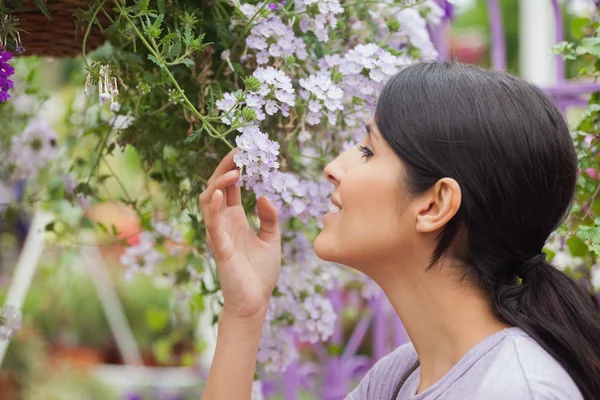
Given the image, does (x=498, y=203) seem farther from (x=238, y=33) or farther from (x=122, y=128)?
(x=122, y=128)

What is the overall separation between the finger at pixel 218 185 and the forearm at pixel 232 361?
0.60 ft

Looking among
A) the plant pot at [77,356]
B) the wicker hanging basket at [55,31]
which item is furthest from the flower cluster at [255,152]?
the plant pot at [77,356]

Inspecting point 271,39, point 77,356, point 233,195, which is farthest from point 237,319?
point 77,356

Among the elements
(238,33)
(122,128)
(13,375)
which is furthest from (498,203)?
(13,375)

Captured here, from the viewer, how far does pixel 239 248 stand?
1.26m

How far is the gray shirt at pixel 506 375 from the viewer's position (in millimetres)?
940

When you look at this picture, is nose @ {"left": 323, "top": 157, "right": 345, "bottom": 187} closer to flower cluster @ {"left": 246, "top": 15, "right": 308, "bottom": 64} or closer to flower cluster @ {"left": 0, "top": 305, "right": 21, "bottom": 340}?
flower cluster @ {"left": 246, "top": 15, "right": 308, "bottom": 64}

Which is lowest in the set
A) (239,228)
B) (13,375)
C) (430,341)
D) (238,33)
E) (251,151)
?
(13,375)

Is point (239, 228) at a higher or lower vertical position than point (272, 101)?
lower

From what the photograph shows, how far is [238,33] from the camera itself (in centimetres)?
120

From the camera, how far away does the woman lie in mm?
1016

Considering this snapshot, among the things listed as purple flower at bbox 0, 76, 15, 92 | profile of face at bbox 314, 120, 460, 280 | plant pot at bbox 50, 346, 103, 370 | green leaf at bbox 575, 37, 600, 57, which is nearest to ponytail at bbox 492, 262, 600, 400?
profile of face at bbox 314, 120, 460, 280

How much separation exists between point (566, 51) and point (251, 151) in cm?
60

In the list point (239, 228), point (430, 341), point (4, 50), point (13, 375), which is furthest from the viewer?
point (13, 375)
